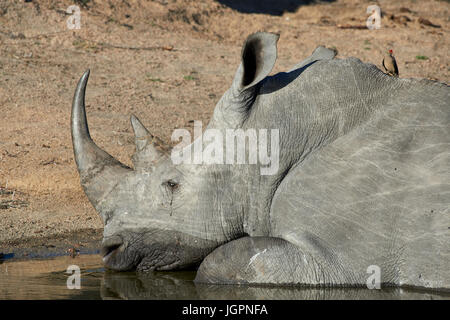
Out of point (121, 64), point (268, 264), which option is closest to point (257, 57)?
point (268, 264)

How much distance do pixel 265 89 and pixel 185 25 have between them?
1131 cm

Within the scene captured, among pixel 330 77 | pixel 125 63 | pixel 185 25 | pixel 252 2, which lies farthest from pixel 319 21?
pixel 330 77

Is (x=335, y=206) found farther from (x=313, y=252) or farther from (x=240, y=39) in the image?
(x=240, y=39)

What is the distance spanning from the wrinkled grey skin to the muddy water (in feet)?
0.24

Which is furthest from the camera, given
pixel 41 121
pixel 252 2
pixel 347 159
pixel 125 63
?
pixel 252 2

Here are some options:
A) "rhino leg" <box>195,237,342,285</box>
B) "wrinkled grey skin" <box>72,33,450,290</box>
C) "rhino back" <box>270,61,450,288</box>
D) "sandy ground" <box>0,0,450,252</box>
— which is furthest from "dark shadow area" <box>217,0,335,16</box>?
"rhino leg" <box>195,237,342,285</box>

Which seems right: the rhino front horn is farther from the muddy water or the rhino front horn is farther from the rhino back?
the rhino back

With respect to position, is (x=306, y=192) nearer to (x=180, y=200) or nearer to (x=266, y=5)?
(x=180, y=200)

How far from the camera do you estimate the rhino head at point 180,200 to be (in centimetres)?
582

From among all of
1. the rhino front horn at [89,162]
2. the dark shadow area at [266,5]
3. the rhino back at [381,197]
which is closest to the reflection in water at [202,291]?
the rhino back at [381,197]

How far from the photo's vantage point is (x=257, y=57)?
577 centimetres

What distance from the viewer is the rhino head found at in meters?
5.82

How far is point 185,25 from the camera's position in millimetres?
16984
